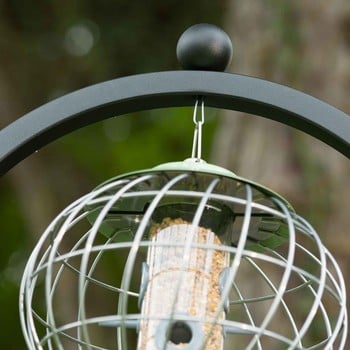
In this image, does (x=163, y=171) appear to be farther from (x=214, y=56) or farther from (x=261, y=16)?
(x=261, y=16)

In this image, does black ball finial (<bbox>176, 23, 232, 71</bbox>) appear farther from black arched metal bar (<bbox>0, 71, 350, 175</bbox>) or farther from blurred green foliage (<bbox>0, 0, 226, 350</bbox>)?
blurred green foliage (<bbox>0, 0, 226, 350</bbox>)

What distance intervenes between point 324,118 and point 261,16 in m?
2.49

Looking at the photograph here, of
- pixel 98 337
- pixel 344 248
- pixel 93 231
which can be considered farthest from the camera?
pixel 98 337

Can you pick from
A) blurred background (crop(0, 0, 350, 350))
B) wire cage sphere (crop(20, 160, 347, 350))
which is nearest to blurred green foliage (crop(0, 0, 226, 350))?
blurred background (crop(0, 0, 350, 350))

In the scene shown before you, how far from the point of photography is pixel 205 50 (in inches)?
59.1

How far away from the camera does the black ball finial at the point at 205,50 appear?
1506 millimetres

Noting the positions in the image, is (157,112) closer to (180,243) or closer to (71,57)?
(71,57)

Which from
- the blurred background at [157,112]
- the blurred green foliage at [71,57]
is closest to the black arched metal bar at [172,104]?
the blurred background at [157,112]

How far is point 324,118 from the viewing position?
1.44 m

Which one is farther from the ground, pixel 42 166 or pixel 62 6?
pixel 62 6

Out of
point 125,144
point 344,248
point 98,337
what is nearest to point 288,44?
point 344,248

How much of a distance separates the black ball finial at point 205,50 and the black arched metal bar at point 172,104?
0.15 feet

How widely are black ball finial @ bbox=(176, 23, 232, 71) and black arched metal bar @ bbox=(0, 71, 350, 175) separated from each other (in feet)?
0.15

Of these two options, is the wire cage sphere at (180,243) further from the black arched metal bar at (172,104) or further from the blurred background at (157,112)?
the blurred background at (157,112)
